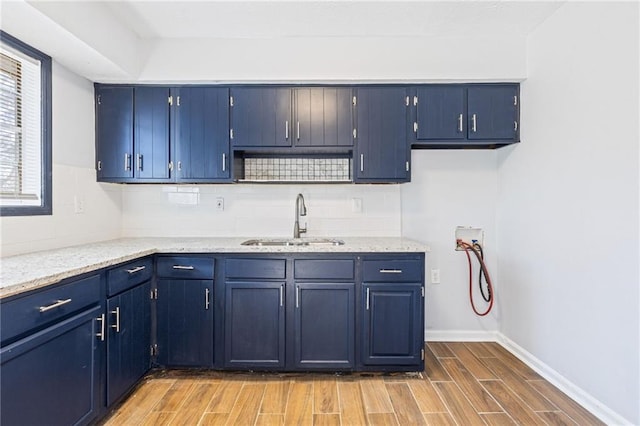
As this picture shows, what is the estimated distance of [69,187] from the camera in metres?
2.40

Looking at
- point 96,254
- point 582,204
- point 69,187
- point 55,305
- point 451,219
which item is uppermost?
point 69,187

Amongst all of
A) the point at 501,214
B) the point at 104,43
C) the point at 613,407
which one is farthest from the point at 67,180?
the point at 613,407

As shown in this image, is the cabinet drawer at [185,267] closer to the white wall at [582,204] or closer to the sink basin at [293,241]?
the sink basin at [293,241]

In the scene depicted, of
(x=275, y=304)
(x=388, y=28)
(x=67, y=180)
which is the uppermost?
(x=388, y=28)

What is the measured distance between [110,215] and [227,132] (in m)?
1.24

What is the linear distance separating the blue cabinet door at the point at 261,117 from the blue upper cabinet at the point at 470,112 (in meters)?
1.02

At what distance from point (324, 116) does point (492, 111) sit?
133 cm

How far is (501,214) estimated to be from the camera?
297 centimetres

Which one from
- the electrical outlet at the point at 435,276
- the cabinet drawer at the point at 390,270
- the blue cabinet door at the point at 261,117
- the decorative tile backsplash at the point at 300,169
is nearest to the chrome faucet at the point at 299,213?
the decorative tile backsplash at the point at 300,169

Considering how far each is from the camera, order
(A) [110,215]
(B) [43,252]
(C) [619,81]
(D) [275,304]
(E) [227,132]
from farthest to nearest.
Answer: (A) [110,215], (E) [227,132], (D) [275,304], (B) [43,252], (C) [619,81]

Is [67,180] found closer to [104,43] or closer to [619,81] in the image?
[104,43]

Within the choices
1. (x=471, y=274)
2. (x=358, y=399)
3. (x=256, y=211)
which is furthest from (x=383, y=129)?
(x=358, y=399)

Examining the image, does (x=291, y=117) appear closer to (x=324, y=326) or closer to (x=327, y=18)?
(x=327, y=18)

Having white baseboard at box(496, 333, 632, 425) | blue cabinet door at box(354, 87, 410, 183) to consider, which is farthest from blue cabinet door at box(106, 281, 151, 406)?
white baseboard at box(496, 333, 632, 425)
